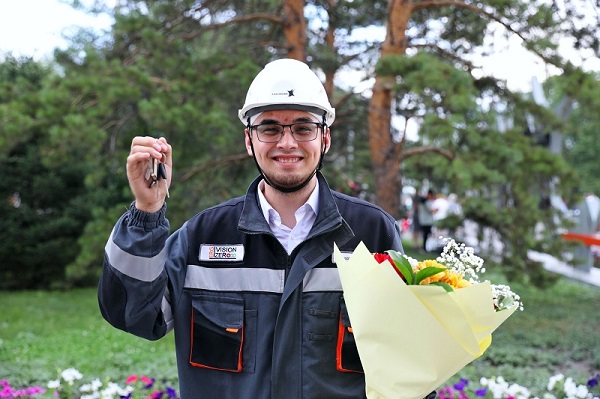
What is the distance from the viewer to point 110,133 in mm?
8578

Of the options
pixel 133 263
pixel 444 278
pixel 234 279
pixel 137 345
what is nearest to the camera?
pixel 444 278

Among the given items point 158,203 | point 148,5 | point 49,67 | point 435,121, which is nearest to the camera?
point 158,203

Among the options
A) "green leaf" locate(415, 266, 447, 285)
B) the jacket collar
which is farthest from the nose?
"green leaf" locate(415, 266, 447, 285)

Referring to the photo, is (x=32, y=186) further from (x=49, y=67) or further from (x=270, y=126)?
(x=270, y=126)

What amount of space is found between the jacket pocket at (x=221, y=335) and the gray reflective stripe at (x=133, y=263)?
24 centimetres

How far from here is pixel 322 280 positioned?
7.12 feet

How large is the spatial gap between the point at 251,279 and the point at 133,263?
1.26ft

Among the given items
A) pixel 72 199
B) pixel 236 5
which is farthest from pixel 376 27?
pixel 72 199

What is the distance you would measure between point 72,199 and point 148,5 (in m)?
4.01

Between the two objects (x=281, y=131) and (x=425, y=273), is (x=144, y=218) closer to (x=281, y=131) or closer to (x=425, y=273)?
(x=281, y=131)

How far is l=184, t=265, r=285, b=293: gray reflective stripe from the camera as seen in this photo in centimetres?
219

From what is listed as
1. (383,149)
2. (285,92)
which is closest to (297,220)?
(285,92)

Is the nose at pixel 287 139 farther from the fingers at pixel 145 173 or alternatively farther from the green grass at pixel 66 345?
the green grass at pixel 66 345

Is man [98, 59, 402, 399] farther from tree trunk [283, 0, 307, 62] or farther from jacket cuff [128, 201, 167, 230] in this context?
tree trunk [283, 0, 307, 62]
